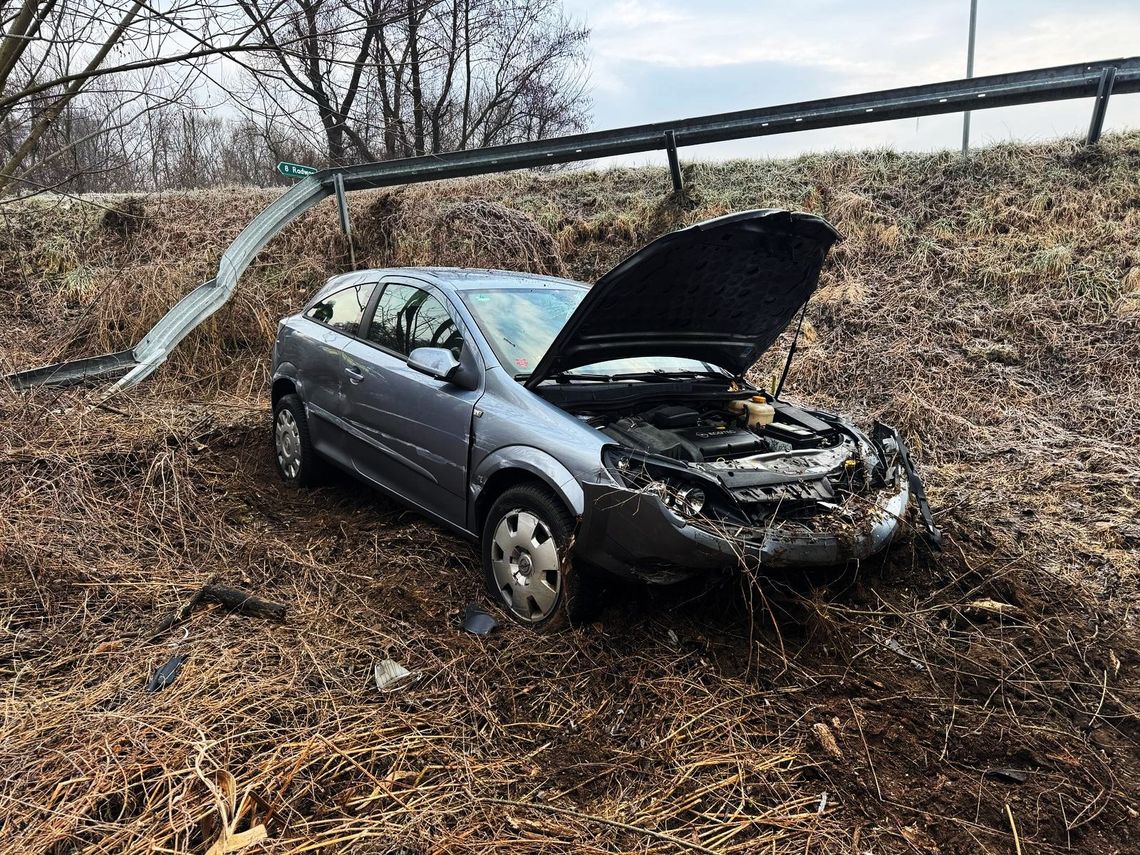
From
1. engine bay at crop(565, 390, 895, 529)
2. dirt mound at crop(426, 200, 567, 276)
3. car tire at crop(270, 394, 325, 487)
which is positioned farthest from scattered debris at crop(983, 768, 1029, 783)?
dirt mound at crop(426, 200, 567, 276)

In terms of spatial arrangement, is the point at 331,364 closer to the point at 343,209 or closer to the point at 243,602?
the point at 243,602

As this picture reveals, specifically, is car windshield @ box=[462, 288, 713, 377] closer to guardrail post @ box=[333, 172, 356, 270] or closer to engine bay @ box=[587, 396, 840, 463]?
engine bay @ box=[587, 396, 840, 463]

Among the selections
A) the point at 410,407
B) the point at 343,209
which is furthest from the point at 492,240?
the point at 410,407

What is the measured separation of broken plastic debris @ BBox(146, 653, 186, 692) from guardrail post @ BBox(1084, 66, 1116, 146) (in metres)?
9.72

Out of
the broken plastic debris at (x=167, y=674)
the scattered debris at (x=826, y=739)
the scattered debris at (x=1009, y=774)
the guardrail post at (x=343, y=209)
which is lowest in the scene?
the scattered debris at (x=1009, y=774)

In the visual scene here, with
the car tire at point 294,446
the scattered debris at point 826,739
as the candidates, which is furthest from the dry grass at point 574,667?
the car tire at point 294,446

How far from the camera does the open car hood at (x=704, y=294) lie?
133 inches

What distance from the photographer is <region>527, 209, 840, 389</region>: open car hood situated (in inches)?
133

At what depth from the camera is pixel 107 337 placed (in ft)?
30.4

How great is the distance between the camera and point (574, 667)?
3.15 metres

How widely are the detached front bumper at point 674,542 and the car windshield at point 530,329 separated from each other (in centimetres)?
107

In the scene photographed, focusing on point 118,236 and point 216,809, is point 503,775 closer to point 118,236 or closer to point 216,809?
point 216,809

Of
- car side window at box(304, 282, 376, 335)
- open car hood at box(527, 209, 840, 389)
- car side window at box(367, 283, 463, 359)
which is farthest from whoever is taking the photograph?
car side window at box(304, 282, 376, 335)

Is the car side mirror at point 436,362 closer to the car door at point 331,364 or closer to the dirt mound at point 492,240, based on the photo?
the car door at point 331,364
